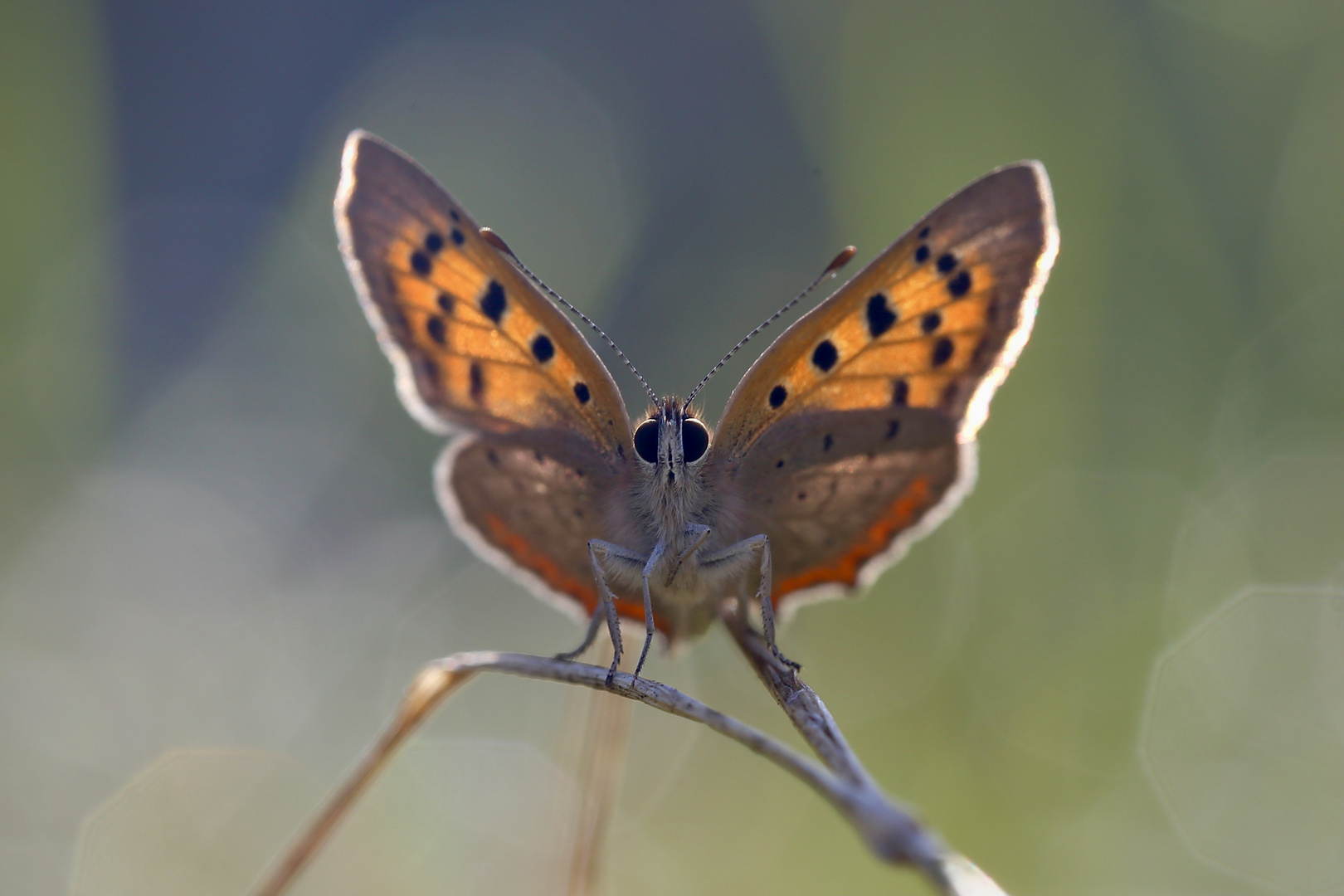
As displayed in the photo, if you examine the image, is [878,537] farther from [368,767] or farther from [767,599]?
[368,767]

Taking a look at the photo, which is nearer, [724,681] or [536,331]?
[536,331]

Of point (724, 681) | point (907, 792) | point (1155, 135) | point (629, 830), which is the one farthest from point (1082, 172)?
point (629, 830)

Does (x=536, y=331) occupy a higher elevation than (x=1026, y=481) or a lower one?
higher

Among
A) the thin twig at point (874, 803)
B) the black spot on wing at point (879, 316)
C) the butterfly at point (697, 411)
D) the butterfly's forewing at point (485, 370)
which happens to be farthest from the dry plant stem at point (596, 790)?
the black spot on wing at point (879, 316)

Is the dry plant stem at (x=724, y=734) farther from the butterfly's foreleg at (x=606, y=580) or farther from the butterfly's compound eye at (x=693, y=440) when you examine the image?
the butterfly's compound eye at (x=693, y=440)

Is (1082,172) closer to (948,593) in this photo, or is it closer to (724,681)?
(948,593)

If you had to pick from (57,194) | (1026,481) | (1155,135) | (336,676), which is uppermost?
(57,194)

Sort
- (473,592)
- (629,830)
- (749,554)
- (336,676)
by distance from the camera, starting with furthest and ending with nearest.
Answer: (473,592) < (336,676) < (629,830) < (749,554)
